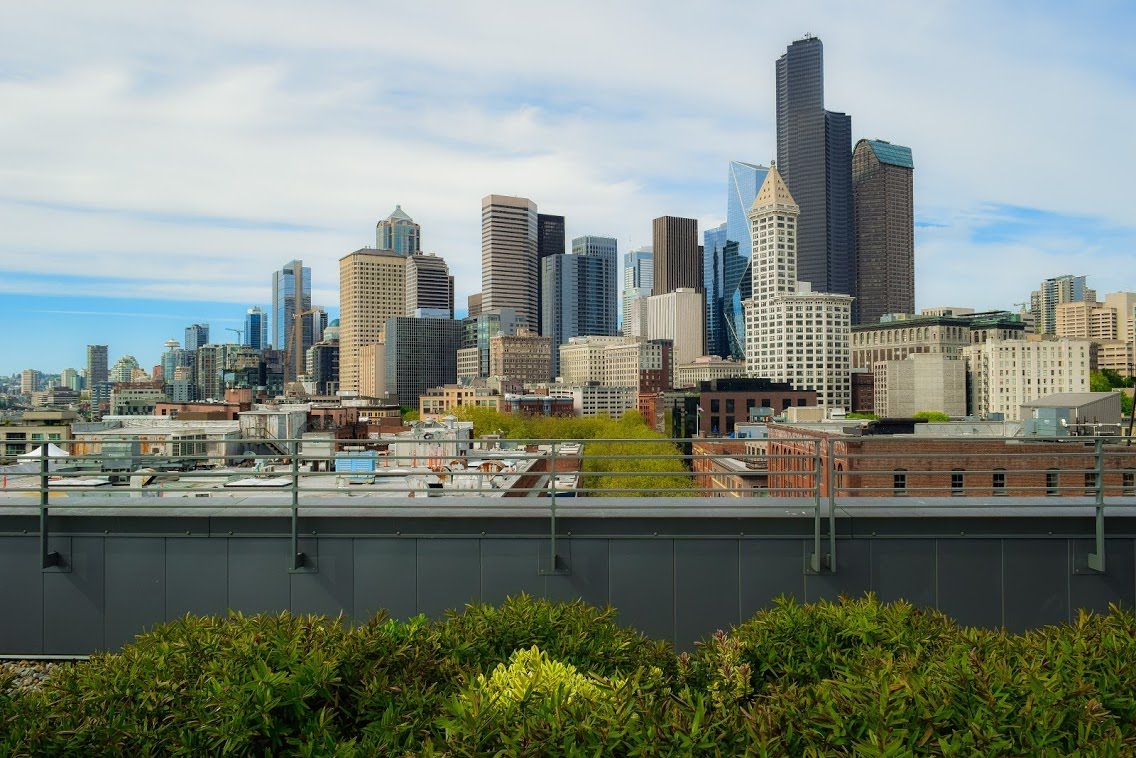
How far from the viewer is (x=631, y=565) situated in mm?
7977

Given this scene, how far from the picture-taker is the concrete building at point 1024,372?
156250mm

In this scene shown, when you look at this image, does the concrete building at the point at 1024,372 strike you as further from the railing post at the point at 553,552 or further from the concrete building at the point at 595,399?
the railing post at the point at 553,552

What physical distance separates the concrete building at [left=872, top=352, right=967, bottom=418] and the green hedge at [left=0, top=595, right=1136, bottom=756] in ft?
553

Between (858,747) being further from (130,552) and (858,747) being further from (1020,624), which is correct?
(130,552)

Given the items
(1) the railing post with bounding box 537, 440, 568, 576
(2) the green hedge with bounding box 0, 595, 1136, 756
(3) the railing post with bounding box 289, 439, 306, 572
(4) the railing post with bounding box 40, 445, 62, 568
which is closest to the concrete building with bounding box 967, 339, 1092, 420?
(1) the railing post with bounding box 537, 440, 568, 576

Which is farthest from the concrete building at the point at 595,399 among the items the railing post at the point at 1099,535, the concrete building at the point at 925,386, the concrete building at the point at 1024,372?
the railing post at the point at 1099,535

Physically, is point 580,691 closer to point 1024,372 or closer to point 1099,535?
point 1099,535

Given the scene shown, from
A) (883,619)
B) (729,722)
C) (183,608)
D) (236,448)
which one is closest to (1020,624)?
(883,619)

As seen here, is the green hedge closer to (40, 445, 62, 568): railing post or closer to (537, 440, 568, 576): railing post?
(537, 440, 568, 576): railing post

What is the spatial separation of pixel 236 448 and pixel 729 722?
4242 centimetres

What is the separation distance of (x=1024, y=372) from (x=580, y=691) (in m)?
179

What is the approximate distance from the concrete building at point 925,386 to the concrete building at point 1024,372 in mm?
4263

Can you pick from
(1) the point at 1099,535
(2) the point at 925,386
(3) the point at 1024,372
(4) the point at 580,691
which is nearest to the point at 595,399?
(2) the point at 925,386

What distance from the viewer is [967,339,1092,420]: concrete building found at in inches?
6152
